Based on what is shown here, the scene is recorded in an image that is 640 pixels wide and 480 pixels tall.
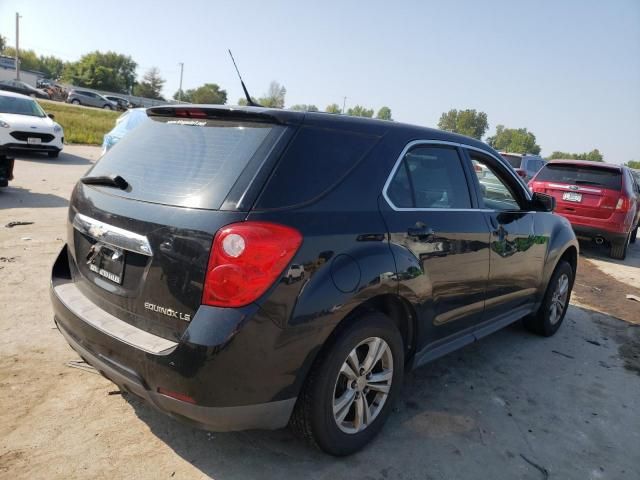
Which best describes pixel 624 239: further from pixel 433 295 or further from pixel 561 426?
pixel 433 295

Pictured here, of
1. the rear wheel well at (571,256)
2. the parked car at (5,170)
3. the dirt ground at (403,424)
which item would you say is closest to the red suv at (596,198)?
the rear wheel well at (571,256)

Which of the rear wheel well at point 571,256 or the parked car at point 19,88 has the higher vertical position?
the parked car at point 19,88

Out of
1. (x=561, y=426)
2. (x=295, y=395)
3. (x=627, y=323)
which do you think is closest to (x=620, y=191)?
(x=627, y=323)

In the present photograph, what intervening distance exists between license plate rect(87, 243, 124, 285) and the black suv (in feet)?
0.03

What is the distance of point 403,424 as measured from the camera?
10.4ft

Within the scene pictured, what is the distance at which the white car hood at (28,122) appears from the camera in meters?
12.4

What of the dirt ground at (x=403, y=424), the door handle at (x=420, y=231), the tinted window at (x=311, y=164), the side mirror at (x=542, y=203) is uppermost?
the tinted window at (x=311, y=164)

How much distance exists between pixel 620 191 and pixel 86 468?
383 inches

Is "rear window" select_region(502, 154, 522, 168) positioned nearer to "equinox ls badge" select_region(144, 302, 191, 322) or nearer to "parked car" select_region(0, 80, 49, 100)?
"equinox ls badge" select_region(144, 302, 191, 322)

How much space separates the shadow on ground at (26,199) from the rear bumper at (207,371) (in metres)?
6.78

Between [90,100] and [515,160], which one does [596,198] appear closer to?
[515,160]

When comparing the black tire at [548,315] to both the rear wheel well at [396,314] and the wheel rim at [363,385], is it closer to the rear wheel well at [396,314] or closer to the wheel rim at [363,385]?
the rear wheel well at [396,314]

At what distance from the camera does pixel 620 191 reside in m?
9.38

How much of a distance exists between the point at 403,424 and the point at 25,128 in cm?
1289
